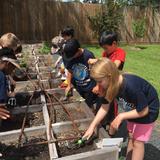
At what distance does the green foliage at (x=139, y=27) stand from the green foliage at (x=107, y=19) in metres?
1.78

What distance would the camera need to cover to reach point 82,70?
5055mm

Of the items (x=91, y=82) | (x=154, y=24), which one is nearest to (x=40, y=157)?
(x=91, y=82)

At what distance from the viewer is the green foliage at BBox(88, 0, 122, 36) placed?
65.8 feet

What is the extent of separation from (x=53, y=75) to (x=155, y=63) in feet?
24.4

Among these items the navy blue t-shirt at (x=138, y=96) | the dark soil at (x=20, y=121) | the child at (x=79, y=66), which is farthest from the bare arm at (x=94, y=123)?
the dark soil at (x=20, y=121)

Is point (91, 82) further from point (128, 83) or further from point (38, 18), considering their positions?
point (38, 18)

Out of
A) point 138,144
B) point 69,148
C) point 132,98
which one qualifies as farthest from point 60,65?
point 132,98

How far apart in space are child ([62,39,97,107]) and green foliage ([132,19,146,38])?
55.8ft

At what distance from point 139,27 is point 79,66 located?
57.2 ft

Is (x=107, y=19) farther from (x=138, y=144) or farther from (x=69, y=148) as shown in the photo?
(x=138, y=144)

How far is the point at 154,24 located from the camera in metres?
23.3

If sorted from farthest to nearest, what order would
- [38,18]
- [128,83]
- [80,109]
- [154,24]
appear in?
[154,24]
[38,18]
[80,109]
[128,83]

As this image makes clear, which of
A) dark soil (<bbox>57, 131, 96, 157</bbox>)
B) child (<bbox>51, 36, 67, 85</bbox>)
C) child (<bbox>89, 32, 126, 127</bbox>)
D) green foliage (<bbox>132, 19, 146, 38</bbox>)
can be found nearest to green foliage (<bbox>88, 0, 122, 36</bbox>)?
green foliage (<bbox>132, 19, 146, 38</bbox>)

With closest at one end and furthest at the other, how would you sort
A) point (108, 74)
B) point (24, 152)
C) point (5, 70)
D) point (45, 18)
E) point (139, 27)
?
point (108, 74) → point (24, 152) → point (5, 70) → point (45, 18) → point (139, 27)
